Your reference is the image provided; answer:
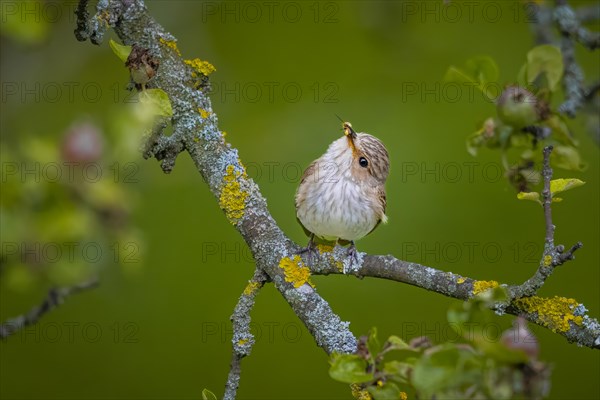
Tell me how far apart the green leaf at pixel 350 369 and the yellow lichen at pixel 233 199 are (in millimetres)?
1204

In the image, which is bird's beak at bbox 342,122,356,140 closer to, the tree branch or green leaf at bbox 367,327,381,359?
the tree branch

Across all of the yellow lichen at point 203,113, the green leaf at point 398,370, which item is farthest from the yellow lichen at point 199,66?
the green leaf at point 398,370

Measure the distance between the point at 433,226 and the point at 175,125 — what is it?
2147mm

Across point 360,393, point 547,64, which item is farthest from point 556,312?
point 547,64

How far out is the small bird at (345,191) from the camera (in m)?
3.75

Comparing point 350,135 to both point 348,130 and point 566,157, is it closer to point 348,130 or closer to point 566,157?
point 348,130

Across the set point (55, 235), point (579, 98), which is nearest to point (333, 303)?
point (579, 98)

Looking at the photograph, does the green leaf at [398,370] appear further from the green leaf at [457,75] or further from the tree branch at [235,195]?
the green leaf at [457,75]

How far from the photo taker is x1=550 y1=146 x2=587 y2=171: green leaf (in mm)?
2689

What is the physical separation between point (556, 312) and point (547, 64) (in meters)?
0.84

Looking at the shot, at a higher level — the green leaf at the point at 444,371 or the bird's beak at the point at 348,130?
the bird's beak at the point at 348,130

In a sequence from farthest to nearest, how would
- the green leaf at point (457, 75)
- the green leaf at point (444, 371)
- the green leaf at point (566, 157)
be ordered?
the green leaf at point (566, 157)
the green leaf at point (457, 75)
the green leaf at point (444, 371)

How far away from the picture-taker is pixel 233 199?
3.13 meters

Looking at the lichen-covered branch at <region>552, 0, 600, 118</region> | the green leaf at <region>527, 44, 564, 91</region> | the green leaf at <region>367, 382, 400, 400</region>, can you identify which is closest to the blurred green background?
the lichen-covered branch at <region>552, 0, 600, 118</region>
